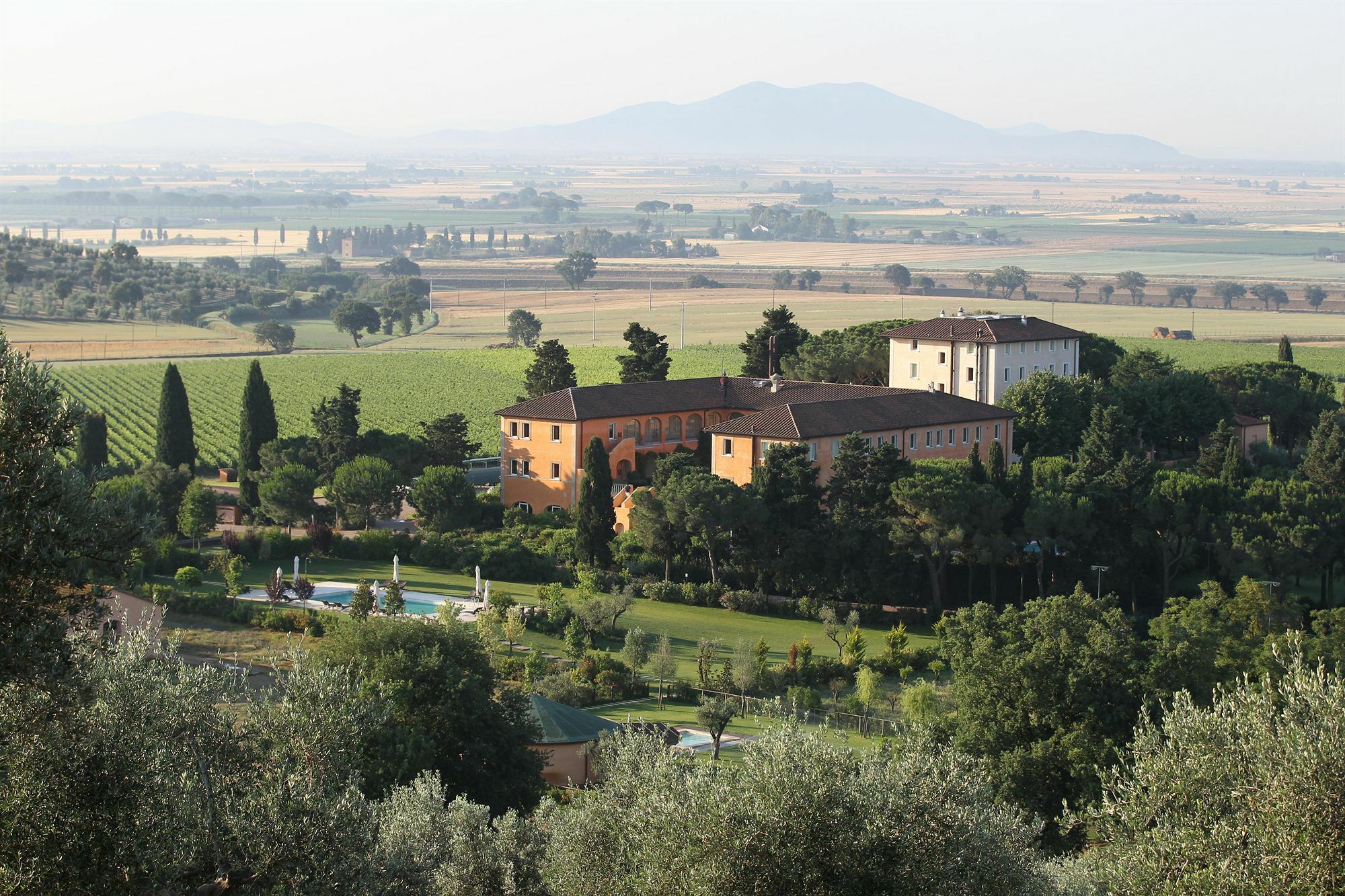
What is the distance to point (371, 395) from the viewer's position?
80.0 meters

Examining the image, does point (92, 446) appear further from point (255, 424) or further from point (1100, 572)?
point (1100, 572)

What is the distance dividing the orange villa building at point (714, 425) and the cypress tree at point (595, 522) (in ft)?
16.0

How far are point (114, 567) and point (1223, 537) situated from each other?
32.0 m

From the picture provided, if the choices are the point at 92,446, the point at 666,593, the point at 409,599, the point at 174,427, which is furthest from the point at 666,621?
the point at 174,427

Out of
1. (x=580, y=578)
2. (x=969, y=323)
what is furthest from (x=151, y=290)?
(x=580, y=578)

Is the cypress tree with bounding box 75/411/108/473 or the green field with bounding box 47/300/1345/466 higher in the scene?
the cypress tree with bounding box 75/411/108/473

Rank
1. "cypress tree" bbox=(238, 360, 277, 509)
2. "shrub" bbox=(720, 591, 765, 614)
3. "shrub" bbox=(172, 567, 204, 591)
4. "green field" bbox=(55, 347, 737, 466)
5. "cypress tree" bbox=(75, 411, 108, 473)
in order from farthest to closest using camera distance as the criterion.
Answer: "green field" bbox=(55, 347, 737, 466) < "cypress tree" bbox=(238, 360, 277, 509) < "cypress tree" bbox=(75, 411, 108, 473) < "shrub" bbox=(720, 591, 765, 614) < "shrub" bbox=(172, 567, 204, 591)

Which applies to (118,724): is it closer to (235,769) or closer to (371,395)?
(235,769)

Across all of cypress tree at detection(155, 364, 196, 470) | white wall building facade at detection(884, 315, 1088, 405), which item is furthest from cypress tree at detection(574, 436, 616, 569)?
white wall building facade at detection(884, 315, 1088, 405)

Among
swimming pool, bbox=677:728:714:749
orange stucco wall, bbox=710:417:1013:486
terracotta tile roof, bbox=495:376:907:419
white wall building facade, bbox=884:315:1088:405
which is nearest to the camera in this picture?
swimming pool, bbox=677:728:714:749

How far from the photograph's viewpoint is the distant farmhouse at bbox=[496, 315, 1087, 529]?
155 ft

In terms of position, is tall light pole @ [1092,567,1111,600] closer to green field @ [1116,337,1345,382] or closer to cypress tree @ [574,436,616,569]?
cypress tree @ [574,436,616,569]

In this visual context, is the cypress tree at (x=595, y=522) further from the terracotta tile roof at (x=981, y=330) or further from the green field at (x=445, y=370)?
the terracotta tile roof at (x=981, y=330)

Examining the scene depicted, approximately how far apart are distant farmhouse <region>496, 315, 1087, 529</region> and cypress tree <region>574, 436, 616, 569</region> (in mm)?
2351
